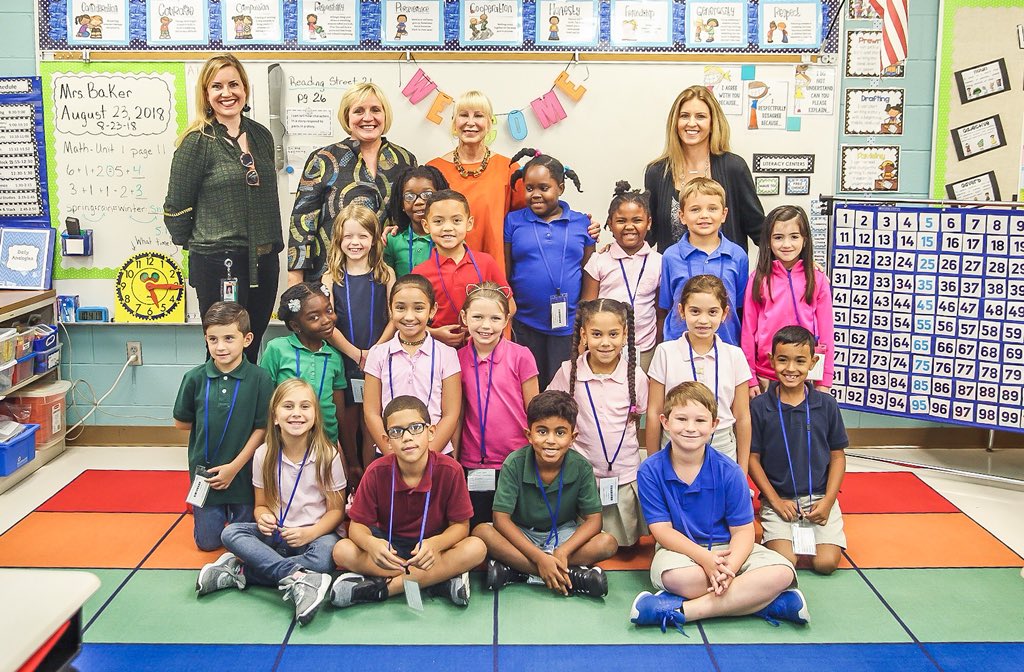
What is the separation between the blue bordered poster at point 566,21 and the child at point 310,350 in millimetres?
1740

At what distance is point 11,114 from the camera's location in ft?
15.0

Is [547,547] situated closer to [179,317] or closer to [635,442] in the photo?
[635,442]

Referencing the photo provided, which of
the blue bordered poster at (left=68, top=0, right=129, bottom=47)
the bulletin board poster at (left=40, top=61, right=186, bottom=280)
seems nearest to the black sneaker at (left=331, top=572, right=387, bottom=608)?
the bulletin board poster at (left=40, top=61, right=186, bottom=280)

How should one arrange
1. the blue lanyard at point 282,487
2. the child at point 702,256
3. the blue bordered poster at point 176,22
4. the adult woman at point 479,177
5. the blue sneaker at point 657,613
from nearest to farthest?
1. the blue sneaker at point 657,613
2. the blue lanyard at point 282,487
3. the child at point 702,256
4. the adult woman at point 479,177
5. the blue bordered poster at point 176,22

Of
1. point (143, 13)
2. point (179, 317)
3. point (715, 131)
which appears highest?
point (143, 13)

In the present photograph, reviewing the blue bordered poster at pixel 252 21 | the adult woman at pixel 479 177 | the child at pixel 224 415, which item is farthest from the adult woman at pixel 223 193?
the adult woman at pixel 479 177

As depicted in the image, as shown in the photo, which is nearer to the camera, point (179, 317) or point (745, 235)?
point (745, 235)

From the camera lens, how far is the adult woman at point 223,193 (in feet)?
13.2

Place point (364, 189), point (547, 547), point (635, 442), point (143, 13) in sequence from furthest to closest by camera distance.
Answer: point (143, 13) → point (364, 189) → point (635, 442) → point (547, 547)

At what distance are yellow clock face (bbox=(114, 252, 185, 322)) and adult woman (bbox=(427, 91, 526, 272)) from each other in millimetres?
1556

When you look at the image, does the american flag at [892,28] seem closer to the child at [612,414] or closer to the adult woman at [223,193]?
the child at [612,414]

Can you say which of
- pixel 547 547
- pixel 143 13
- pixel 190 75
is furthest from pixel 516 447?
pixel 143 13

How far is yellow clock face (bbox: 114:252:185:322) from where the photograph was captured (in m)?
4.66

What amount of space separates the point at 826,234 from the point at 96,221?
3.59m
